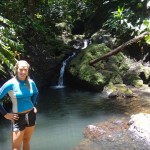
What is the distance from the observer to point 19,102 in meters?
4.74

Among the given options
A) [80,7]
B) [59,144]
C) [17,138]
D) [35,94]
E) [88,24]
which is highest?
[80,7]

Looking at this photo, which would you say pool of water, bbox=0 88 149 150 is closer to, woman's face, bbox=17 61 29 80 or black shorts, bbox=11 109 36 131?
black shorts, bbox=11 109 36 131

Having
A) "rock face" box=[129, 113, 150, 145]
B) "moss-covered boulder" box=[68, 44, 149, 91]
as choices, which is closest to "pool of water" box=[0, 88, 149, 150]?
"moss-covered boulder" box=[68, 44, 149, 91]

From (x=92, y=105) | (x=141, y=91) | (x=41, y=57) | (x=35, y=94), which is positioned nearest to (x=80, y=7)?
(x=41, y=57)

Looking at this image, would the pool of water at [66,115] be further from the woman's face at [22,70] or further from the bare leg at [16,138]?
the woman's face at [22,70]

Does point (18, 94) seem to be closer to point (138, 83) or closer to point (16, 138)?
→ point (16, 138)

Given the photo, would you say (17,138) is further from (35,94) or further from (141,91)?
(141,91)

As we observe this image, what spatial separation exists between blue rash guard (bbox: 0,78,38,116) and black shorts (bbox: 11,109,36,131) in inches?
3.9

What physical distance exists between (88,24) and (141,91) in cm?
835

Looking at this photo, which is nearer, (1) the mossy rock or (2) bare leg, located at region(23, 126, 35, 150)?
(2) bare leg, located at region(23, 126, 35, 150)

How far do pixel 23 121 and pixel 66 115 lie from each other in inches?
197

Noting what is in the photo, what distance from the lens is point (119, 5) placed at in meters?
16.3

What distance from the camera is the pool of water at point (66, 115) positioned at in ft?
24.6

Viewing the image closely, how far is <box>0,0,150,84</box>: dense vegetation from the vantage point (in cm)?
1043
